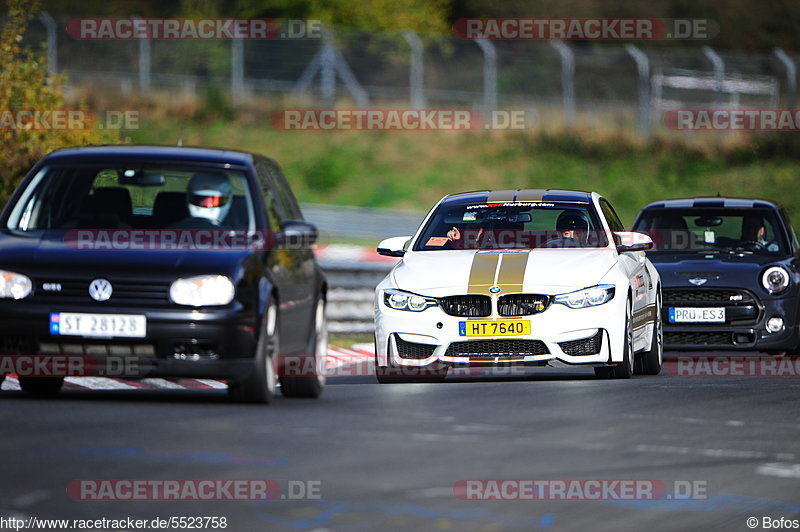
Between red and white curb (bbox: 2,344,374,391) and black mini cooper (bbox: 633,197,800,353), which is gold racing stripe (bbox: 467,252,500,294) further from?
black mini cooper (bbox: 633,197,800,353)

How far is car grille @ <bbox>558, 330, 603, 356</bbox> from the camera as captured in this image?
12.7 m

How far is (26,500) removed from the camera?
263 inches

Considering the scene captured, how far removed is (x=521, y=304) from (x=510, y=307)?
0.08m

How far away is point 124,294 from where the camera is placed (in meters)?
10.1

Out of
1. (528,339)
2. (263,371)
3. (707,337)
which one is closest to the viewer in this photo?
(263,371)

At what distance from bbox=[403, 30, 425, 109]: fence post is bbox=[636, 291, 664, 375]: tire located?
82.7ft

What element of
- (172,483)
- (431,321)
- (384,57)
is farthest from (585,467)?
(384,57)

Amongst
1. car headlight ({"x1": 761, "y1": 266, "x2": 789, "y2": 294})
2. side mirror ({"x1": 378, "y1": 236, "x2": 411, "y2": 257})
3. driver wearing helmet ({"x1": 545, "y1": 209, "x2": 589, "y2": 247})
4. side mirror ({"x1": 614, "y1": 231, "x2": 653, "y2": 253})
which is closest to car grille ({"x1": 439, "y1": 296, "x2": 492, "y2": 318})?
side mirror ({"x1": 378, "y1": 236, "x2": 411, "y2": 257})

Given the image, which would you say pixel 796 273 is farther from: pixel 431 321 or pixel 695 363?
pixel 431 321

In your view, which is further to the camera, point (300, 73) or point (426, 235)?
point (300, 73)

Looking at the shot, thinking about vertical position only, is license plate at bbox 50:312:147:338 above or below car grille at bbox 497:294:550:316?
above

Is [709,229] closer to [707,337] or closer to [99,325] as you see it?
[707,337]

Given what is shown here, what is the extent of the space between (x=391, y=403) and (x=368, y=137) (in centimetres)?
3666

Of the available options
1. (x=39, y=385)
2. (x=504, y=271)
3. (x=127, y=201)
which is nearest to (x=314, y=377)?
(x=127, y=201)
